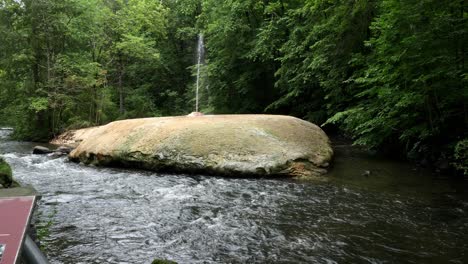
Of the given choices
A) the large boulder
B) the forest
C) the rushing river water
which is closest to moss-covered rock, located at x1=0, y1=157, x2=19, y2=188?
the rushing river water

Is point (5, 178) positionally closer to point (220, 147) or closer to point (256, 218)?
point (256, 218)

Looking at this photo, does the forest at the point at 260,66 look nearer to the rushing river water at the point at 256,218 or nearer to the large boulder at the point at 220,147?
the large boulder at the point at 220,147

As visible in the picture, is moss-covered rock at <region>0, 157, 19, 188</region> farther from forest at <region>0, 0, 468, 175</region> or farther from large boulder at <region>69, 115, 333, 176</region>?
forest at <region>0, 0, 468, 175</region>

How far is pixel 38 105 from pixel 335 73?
55.4ft

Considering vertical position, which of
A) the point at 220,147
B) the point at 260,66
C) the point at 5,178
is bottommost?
the point at 220,147

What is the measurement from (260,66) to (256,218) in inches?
699

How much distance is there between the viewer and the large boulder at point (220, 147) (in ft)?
31.6

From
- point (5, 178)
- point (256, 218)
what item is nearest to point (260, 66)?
point (256, 218)

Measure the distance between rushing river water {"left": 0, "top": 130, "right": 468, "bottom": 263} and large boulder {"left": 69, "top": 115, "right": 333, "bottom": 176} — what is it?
2.09ft

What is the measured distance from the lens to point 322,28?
14211 mm

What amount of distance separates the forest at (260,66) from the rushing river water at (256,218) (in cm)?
190

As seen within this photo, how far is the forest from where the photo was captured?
848 cm

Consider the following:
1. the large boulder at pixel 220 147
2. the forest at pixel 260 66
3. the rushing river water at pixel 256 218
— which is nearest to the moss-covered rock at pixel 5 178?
the rushing river water at pixel 256 218

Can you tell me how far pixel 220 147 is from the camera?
10.2m
